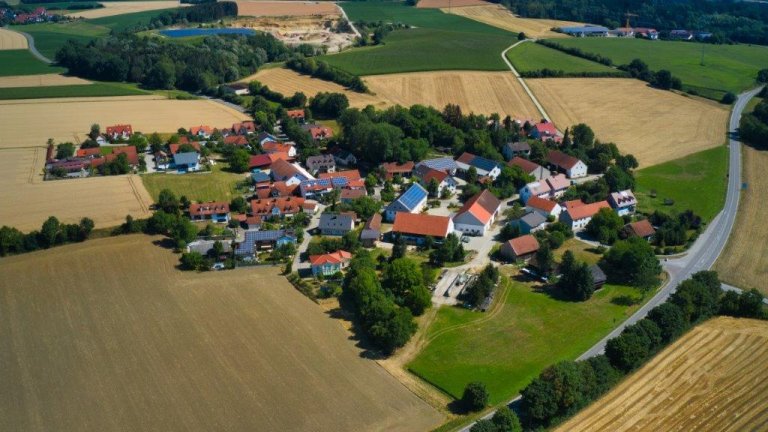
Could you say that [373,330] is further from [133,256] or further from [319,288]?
[133,256]

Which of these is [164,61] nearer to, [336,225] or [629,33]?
[336,225]

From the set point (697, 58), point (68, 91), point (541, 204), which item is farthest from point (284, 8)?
point (541, 204)

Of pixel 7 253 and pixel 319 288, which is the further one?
pixel 7 253

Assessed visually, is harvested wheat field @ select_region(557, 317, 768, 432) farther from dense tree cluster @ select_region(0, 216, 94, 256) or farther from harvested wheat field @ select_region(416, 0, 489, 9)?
harvested wheat field @ select_region(416, 0, 489, 9)

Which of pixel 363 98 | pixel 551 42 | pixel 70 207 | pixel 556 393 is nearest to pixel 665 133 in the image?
pixel 363 98

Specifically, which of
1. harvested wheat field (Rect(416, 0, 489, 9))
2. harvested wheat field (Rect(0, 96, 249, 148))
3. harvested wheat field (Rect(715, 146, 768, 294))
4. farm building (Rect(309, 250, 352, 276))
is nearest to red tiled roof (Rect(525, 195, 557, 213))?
harvested wheat field (Rect(715, 146, 768, 294))

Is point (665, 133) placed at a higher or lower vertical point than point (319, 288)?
higher

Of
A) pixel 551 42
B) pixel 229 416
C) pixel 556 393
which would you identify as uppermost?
pixel 551 42

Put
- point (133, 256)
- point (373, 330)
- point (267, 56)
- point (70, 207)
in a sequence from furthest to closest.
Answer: point (267, 56) → point (70, 207) → point (133, 256) → point (373, 330)
